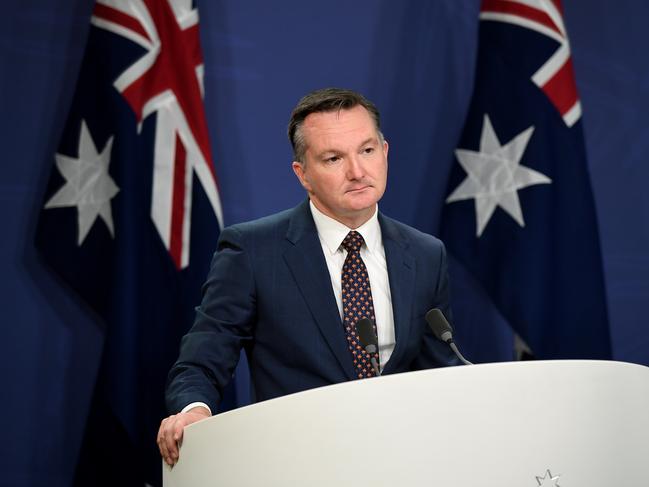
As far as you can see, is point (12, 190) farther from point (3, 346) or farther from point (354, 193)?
point (354, 193)

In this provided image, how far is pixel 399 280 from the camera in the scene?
2.41m

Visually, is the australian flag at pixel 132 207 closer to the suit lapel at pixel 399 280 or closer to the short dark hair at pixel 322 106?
the short dark hair at pixel 322 106

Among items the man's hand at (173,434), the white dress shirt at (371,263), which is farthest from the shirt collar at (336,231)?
the man's hand at (173,434)

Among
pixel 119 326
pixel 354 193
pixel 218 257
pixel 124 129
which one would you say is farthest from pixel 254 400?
pixel 124 129

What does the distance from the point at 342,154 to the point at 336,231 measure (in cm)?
22

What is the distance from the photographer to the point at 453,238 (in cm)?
394

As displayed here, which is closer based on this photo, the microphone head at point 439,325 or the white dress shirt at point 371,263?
the microphone head at point 439,325

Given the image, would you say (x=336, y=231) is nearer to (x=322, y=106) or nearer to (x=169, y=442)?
(x=322, y=106)

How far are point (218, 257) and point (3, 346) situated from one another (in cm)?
162

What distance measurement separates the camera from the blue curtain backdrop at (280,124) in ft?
12.0

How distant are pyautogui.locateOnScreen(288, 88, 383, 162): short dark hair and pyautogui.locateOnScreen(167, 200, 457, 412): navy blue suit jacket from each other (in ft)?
0.64

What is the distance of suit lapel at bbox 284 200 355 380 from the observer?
7.39ft

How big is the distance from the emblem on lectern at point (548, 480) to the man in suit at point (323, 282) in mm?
808

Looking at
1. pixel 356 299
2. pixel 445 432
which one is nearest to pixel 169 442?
pixel 445 432
